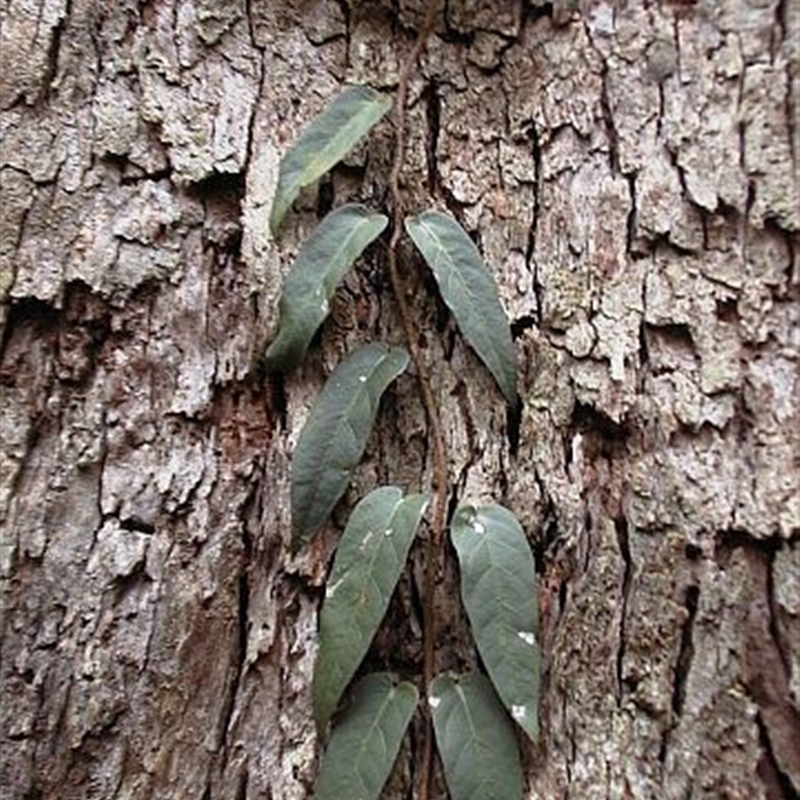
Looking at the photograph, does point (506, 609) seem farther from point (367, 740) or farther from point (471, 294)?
point (471, 294)

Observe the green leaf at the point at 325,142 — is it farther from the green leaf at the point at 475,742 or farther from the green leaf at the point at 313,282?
the green leaf at the point at 475,742

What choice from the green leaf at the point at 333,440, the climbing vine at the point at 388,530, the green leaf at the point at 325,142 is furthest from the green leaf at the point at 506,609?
the green leaf at the point at 325,142

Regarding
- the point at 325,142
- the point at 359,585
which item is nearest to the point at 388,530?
the point at 359,585

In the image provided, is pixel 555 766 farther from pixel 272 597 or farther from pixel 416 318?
pixel 416 318

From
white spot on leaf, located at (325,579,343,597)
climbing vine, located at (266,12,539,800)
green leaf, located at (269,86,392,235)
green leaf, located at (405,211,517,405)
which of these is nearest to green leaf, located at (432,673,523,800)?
climbing vine, located at (266,12,539,800)

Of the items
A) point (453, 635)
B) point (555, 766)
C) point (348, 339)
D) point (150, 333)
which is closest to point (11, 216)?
point (150, 333)
